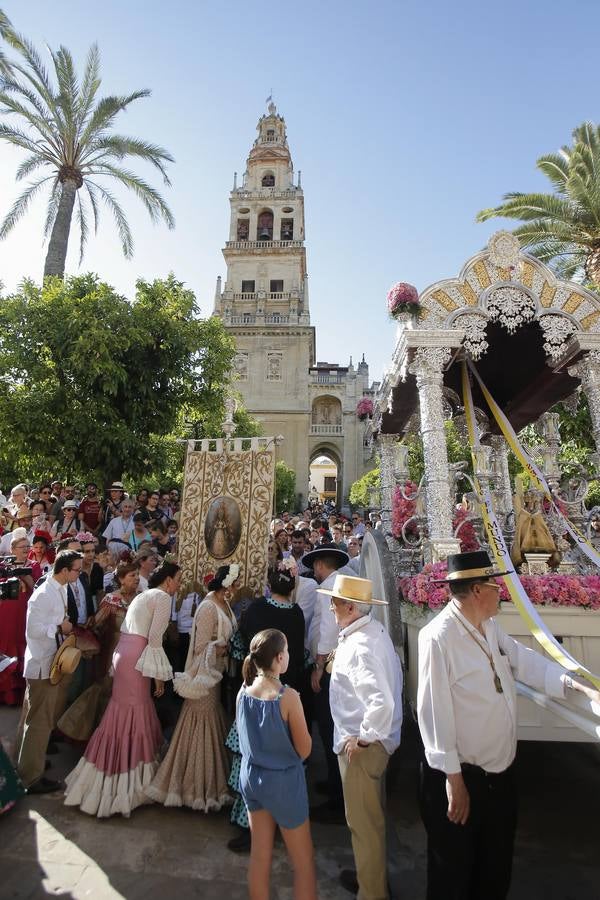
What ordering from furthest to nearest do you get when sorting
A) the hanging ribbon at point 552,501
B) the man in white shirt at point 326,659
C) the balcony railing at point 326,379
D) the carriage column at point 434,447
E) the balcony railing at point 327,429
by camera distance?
the balcony railing at point 326,379, the balcony railing at point 327,429, the hanging ribbon at point 552,501, the carriage column at point 434,447, the man in white shirt at point 326,659

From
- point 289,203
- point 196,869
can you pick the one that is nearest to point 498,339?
point 196,869

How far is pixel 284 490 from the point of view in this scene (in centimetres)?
3572

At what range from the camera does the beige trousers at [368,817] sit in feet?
9.74

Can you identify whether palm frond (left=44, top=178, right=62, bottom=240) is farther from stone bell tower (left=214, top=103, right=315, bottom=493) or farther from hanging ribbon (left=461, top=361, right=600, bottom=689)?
stone bell tower (left=214, top=103, right=315, bottom=493)

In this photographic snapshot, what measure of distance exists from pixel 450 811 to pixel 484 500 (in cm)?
458

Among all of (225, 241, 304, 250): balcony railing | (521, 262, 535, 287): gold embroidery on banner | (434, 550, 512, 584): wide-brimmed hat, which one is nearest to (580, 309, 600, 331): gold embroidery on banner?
(521, 262, 535, 287): gold embroidery on banner

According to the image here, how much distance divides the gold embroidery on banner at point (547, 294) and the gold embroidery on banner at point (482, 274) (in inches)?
26.8

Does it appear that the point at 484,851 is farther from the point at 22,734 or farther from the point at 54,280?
the point at 54,280

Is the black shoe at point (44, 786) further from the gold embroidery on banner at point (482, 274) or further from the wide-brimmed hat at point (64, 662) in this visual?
the gold embroidery on banner at point (482, 274)

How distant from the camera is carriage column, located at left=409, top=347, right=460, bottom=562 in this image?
559 cm

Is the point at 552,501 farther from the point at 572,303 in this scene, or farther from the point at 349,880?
the point at 349,880

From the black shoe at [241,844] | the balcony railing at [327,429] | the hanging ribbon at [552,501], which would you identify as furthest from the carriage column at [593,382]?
the balcony railing at [327,429]

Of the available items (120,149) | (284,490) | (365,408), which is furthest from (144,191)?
(284,490)

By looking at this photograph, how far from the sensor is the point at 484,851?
2693 mm
